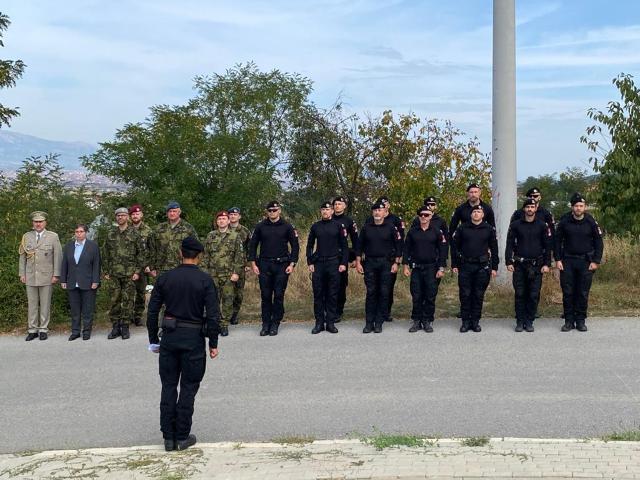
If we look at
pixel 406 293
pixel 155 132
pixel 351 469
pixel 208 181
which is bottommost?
pixel 351 469

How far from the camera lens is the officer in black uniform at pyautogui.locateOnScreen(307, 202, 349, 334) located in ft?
33.8

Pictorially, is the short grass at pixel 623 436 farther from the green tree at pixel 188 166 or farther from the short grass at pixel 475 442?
the green tree at pixel 188 166

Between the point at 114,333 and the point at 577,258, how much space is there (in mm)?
6377

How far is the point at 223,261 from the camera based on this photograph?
10.6 m

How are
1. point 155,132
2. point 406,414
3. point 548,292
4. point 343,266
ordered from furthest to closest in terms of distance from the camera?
point 155,132 < point 548,292 < point 343,266 < point 406,414

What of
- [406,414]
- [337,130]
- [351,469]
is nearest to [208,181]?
[337,130]

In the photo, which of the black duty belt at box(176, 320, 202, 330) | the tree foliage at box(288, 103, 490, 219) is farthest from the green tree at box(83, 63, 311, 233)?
the black duty belt at box(176, 320, 202, 330)

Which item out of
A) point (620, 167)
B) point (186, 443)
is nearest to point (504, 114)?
point (620, 167)

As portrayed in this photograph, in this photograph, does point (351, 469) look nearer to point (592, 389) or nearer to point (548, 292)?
point (592, 389)

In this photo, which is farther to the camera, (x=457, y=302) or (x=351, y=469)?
(x=457, y=302)

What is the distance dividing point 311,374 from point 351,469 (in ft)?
9.75

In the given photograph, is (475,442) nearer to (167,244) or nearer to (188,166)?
(167,244)

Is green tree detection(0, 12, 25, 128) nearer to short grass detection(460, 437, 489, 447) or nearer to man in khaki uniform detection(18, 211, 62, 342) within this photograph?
man in khaki uniform detection(18, 211, 62, 342)

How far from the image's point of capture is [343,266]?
10.5 meters
